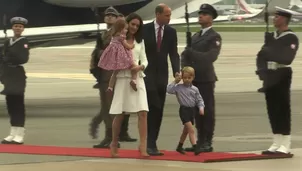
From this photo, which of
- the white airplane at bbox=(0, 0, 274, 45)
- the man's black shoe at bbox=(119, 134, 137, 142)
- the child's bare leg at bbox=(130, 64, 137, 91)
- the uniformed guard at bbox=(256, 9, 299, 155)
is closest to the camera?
the child's bare leg at bbox=(130, 64, 137, 91)

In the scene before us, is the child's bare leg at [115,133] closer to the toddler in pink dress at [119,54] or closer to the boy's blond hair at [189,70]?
the toddler in pink dress at [119,54]

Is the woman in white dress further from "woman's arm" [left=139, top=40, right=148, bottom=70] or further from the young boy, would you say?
the young boy

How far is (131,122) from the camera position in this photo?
46.0ft

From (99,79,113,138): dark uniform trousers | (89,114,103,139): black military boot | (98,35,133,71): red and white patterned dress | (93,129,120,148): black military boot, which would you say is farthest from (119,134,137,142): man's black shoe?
(98,35,133,71): red and white patterned dress

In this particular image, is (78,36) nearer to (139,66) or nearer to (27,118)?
(27,118)

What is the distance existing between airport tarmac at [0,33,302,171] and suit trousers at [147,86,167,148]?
0.52 metres

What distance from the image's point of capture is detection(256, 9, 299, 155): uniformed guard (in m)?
9.76

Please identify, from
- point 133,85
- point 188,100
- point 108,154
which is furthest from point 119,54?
point 108,154

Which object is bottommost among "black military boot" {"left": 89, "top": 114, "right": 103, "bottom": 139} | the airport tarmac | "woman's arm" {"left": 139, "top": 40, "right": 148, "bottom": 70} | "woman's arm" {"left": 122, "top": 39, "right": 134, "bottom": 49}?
the airport tarmac

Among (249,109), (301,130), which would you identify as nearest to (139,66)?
(301,130)

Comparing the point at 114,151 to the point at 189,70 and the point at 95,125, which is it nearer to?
the point at 189,70

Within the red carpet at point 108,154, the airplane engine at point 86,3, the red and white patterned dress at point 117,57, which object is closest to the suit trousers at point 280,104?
the red carpet at point 108,154

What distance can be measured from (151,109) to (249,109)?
6124 mm

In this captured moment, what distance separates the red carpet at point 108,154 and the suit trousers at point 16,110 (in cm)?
46
